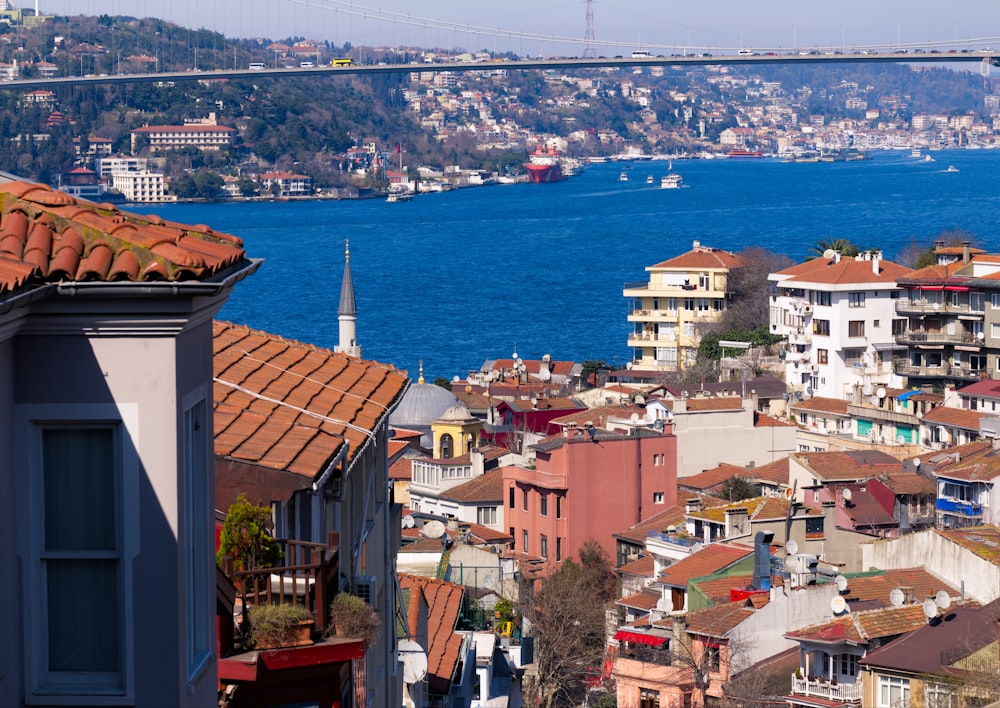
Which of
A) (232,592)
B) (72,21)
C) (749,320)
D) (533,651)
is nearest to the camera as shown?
(232,592)

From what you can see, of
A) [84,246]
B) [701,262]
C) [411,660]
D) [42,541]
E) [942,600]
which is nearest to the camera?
[42,541]

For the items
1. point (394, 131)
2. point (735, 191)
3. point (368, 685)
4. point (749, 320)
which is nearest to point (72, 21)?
point (394, 131)

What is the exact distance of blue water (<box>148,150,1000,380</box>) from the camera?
5747cm

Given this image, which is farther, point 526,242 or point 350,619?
point 526,242

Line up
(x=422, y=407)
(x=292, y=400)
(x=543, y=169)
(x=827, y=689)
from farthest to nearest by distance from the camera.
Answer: (x=543, y=169) < (x=422, y=407) < (x=827, y=689) < (x=292, y=400)

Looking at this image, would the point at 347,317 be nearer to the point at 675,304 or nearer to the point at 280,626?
the point at 280,626

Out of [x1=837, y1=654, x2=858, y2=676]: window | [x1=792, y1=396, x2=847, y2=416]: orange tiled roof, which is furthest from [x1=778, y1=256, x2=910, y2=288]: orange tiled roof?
[x1=837, y1=654, x2=858, y2=676]: window

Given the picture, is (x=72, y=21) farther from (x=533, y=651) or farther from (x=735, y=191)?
(x=533, y=651)

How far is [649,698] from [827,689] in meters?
1.40

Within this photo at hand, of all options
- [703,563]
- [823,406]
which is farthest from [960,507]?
[823,406]

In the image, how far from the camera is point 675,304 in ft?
140

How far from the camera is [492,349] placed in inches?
2104

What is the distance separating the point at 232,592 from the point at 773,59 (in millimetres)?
76048

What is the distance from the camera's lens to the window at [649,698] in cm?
1263
